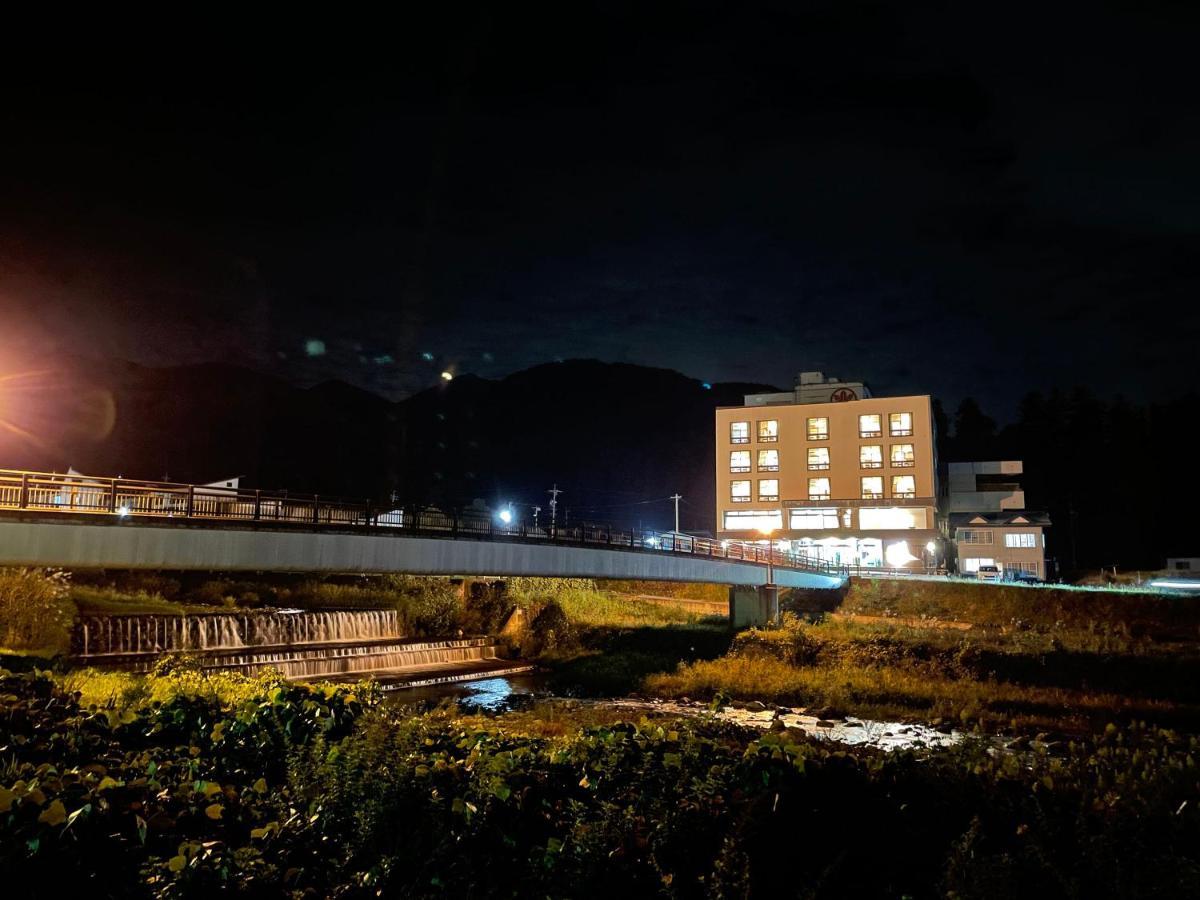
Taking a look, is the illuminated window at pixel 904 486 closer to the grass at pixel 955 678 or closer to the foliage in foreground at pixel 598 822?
the grass at pixel 955 678

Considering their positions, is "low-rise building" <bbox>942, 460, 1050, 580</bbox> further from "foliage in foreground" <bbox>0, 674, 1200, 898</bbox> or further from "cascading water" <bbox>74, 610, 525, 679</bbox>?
"foliage in foreground" <bbox>0, 674, 1200, 898</bbox>

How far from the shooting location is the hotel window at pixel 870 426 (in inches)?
3162

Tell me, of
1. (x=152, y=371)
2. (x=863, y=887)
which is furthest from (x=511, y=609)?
(x=152, y=371)

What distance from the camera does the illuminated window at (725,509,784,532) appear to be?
82.1 metres

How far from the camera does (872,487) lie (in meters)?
79.5

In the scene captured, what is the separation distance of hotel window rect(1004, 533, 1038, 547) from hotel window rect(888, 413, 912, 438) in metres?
13.8

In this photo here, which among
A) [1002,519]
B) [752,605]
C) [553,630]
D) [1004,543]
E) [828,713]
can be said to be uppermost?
[1002,519]

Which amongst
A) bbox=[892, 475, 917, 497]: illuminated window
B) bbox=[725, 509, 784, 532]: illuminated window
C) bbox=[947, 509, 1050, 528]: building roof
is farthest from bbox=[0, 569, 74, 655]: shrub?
bbox=[947, 509, 1050, 528]: building roof

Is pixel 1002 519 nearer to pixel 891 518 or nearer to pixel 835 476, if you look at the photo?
pixel 891 518

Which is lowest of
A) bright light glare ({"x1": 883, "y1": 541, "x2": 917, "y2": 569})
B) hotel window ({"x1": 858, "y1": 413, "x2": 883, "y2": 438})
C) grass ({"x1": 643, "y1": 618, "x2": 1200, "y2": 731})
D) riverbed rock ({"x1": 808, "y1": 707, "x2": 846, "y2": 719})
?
riverbed rock ({"x1": 808, "y1": 707, "x2": 846, "y2": 719})

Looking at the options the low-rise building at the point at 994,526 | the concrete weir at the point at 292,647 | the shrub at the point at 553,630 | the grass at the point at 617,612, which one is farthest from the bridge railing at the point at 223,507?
the low-rise building at the point at 994,526

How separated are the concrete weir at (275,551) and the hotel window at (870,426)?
51300mm

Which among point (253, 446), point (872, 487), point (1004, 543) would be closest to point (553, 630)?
point (872, 487)

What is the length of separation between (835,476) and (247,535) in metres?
67.4
